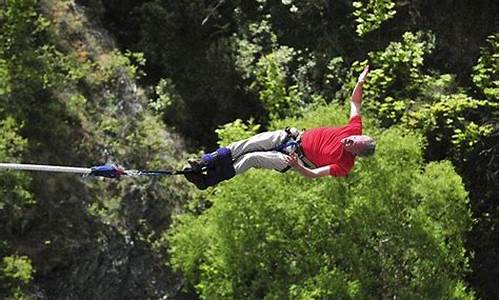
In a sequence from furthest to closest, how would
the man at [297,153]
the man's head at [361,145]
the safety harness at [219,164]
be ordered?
the safety harness at [219,164]
the man at [297,153]
the man's head at [361,145]

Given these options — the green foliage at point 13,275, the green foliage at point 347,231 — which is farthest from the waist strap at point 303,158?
the green foliage at point 13,275

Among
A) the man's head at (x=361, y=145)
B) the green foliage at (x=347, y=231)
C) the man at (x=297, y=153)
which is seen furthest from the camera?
the green foliage at (x=347, y=231)

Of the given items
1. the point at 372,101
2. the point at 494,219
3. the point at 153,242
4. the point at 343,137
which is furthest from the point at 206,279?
the point at 343,137

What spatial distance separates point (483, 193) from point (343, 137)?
8049 millimetres

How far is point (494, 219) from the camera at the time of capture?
1458cm

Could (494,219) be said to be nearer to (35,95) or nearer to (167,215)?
(167,215)

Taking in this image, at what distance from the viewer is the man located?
7223 millimetres

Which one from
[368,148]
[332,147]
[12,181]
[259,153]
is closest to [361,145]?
[368,148]

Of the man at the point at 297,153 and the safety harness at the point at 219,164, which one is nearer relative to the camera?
the man at the point at 297,153

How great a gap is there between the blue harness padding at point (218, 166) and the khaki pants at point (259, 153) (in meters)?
0.08

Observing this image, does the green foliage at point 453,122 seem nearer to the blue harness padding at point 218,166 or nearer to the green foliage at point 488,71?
the green foliage at point 488,71

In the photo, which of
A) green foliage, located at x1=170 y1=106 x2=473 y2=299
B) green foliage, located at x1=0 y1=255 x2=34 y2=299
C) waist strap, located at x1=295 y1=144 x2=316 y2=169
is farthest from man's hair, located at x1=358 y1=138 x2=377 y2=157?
green foliage, located at x1=0 y1=255 x2=34 y2=299

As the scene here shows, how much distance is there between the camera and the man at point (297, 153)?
7223mm

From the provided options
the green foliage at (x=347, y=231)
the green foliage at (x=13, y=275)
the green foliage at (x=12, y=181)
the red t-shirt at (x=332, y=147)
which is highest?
the green foliage at (x=12, y=181)
